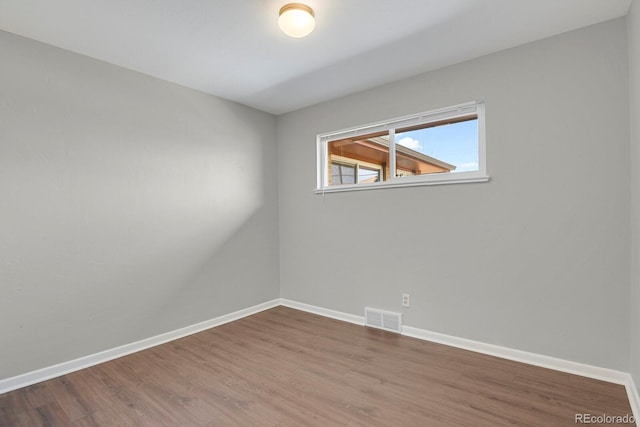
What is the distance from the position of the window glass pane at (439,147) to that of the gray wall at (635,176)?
96 centimetres

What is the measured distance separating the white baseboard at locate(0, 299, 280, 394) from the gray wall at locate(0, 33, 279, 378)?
48 millimetres

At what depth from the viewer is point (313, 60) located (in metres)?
2.64

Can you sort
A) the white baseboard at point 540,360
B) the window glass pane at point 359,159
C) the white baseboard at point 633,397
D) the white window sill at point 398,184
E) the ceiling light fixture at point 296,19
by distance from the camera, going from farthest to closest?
the window glass pane at point 359,159 < the white window sill at point 398,184 < the white baseboard at point 540,360 < the ceiling light fixture at point 296,19 < the white baseboard at point 633,397

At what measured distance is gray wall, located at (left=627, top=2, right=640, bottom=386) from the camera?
1813 millimetres

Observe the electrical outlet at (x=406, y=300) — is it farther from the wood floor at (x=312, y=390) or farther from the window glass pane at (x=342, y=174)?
the window glass pane at (x=342, y=174)

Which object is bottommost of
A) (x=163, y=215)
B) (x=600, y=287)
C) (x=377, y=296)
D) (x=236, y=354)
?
(x=236, y=354)

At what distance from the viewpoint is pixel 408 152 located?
3.14m

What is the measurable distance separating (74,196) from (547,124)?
11.8 feet

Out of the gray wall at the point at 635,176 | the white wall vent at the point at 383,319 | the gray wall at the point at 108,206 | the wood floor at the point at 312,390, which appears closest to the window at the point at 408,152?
the gray wall at the point at 635,176

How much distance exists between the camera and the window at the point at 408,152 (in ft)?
8.96

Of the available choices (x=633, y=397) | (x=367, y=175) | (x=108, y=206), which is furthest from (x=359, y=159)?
(x=633, y=397)

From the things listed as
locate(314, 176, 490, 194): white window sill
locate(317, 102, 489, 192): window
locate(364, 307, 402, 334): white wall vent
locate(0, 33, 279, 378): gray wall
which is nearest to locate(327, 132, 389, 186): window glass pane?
locate(317, 102, 489, 192): window

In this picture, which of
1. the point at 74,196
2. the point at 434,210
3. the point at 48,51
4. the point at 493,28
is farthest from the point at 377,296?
the point at 48,51

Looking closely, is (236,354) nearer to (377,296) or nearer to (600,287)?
(377,296)
